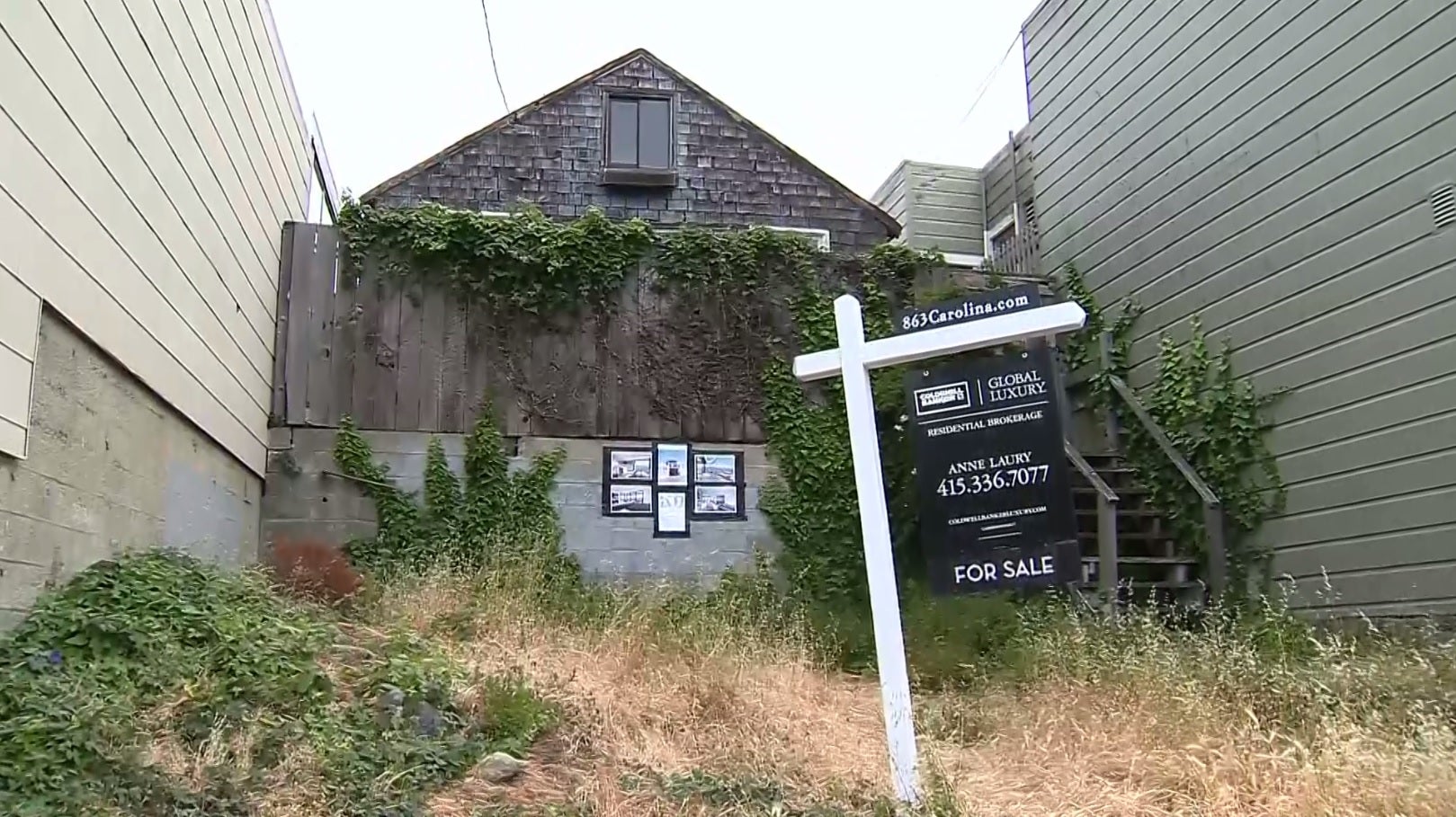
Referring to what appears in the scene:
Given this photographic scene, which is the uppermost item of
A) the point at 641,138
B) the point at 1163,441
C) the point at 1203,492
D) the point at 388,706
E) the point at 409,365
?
the point at 641,138

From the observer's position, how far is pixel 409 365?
8.04m

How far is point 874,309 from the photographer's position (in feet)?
28.3

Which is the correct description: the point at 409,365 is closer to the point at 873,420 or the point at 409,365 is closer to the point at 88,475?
the point at 88,475

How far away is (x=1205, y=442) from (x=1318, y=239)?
4.93ft

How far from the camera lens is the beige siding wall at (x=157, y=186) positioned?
377 cm

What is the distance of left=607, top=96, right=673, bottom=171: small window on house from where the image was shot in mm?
12188

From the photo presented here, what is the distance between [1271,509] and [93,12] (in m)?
6.75

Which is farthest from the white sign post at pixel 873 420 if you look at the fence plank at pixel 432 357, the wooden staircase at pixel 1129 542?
the fence plank at pixel 432 357

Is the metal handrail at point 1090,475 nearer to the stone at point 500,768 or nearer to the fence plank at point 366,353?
the stone at point 500,768

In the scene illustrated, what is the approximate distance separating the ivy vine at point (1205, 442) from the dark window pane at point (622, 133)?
5990 mm

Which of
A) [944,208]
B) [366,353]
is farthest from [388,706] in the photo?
[944,208]

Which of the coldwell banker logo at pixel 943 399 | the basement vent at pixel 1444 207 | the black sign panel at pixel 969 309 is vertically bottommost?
the coldwell banker logo at pixel 943 399

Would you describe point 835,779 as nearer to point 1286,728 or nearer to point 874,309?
point 1286,728

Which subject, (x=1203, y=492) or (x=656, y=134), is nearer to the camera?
(x=1203, y=492)
